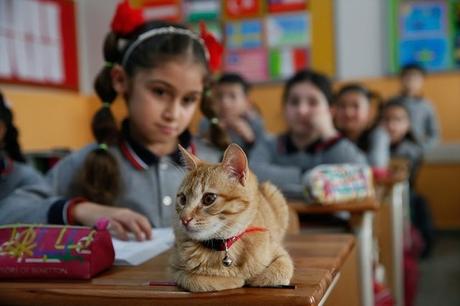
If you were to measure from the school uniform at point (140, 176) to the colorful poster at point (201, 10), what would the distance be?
12.7 feet

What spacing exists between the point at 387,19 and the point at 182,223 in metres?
4.37

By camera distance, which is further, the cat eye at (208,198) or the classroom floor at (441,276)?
the classroom floor at (441,276)

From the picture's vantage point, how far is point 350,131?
125 inches

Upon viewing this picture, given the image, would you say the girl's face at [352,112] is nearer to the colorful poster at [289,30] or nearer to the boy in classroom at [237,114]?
the boy in classroom at [237,114]

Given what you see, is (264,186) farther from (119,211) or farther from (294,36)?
(294,36)

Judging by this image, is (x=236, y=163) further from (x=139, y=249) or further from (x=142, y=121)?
(x=142, y=121)

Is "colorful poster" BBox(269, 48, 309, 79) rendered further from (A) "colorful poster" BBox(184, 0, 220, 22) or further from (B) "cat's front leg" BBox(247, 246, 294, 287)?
(B) "cat's front leg" BBox(247, 246, 294, 287)

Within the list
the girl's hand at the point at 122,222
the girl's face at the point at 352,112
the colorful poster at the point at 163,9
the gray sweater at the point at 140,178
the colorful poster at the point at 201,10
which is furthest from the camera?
the colorful poster at the point at 163,9

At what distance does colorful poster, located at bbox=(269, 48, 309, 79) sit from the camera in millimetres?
4816

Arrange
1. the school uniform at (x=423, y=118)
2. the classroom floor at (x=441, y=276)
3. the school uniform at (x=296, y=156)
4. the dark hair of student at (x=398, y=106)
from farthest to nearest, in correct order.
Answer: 1. the school uniform at (x=423, y=118)
2. the dark hair of student at (x=398, y=106)
3. the classroom floor at (x=441, y=276)
4. the school uniform at (x=296, y=156)

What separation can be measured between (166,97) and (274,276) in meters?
0.63

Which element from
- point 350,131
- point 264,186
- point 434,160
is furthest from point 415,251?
point 264,186

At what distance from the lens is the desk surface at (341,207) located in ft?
4.90

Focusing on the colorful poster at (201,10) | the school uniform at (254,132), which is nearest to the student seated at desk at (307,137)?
the school uniform at (254,132)
